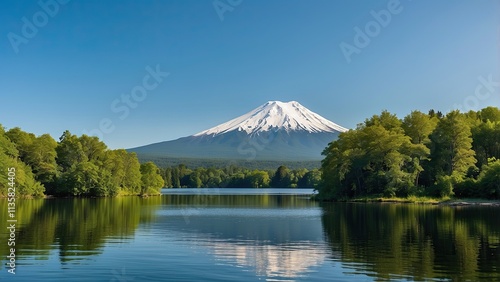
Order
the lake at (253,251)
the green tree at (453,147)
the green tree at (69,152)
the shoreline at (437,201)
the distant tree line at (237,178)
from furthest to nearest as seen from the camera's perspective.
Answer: the distant tree line at (237,178) < the green tree at (69,152) < the green tree at (453,147) < the shoreline at (437,201) < the lake at (253,251)

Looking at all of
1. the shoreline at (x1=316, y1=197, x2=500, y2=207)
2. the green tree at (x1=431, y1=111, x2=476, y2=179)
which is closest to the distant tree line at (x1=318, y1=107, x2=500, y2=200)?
the green tree at (x1=431, y1=111, x2=476, y2=179)

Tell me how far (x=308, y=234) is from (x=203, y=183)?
533 ft

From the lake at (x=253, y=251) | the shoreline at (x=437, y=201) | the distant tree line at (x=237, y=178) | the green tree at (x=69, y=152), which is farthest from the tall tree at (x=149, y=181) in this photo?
the lake at (x=253, y=251)

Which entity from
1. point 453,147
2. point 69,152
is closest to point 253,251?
point 453,147

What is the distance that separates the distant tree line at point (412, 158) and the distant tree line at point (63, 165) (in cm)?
3745

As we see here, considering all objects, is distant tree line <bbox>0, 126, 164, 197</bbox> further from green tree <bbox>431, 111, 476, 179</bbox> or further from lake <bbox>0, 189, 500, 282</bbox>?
green tree <bbox>431, 111, 476, 179</bbox>

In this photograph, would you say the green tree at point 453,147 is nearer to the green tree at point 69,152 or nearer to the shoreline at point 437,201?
the shoreline at point 437,201

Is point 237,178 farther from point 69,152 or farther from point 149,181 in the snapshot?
point 69,152

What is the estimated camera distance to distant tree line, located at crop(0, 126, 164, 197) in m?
74.6

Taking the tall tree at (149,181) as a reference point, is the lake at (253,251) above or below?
below

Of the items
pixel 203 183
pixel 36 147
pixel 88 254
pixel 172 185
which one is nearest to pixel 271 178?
pixel 203 183

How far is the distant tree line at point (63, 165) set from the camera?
74.6 meters

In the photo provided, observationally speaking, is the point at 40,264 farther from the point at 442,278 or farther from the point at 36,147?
the point at 36,147

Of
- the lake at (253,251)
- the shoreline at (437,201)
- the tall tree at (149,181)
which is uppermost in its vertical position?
the tall tree at (149,181)
